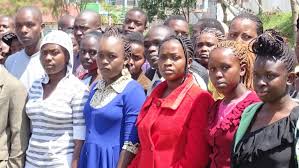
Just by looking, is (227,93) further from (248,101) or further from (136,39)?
(136,39)

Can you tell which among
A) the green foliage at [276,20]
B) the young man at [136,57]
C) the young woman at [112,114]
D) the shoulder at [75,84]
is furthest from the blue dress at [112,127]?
the green foliage at [276,20]

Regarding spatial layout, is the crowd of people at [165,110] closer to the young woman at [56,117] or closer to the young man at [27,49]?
the young woman at [56,117]

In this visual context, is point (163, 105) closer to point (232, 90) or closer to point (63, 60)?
point (232, 90)

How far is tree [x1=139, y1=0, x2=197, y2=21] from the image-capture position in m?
22.1

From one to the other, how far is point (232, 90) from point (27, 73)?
2.29 meters

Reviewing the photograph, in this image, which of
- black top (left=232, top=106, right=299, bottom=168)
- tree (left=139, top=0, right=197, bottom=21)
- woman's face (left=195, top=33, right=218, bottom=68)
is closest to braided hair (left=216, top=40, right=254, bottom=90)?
black top (left=232, top=106, right=299, bottom=168)

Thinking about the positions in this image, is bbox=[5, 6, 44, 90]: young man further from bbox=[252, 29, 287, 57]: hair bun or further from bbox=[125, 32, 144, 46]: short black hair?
bbox=[252, 29, 287, 57]: hair bun

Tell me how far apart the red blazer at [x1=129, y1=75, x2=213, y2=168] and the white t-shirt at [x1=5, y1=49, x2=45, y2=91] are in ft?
5.45

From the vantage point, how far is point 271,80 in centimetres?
300

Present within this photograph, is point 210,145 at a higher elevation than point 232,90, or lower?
lower

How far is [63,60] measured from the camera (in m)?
4.14

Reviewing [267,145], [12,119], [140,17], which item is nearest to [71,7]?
[140,17]

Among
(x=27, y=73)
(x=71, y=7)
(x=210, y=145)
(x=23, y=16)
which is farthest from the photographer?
(x=71, y=7)

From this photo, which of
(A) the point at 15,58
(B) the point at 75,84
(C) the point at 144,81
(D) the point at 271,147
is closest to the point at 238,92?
(D) the point at 271,147
